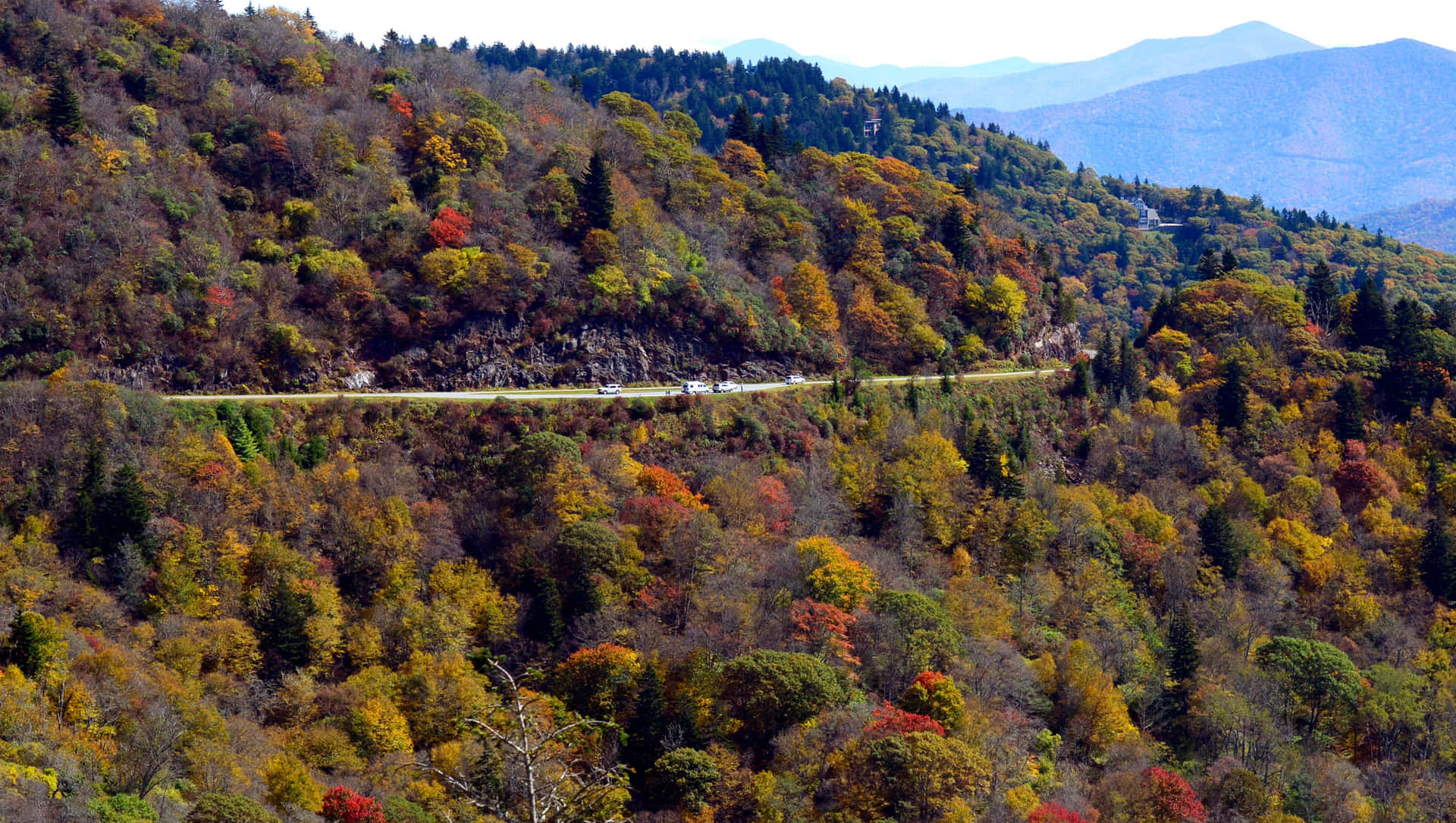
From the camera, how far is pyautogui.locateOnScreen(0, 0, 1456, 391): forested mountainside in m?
60.3

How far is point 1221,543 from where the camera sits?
219 feet

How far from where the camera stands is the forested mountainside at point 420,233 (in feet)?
198

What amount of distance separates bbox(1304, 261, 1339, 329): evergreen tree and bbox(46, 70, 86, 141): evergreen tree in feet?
270

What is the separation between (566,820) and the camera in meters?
14.8

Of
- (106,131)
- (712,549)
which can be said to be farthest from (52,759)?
(106,131)

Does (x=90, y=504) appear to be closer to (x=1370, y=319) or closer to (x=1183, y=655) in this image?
(x=1183, y=655)

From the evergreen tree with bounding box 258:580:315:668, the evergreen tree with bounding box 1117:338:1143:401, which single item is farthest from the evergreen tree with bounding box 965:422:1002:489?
the evergreen tree with bounding box 258:580:315:668

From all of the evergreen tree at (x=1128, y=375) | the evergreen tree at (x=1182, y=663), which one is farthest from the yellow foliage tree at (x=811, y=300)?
the evergreen tree at (x=1182, y=663)

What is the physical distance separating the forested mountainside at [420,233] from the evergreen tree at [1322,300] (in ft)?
56.9

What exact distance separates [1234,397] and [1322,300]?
698 inches

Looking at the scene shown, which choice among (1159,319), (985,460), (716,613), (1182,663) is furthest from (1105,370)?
(716,613)

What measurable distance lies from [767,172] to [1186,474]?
39.4 m

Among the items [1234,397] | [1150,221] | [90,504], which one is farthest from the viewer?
[1150,221]

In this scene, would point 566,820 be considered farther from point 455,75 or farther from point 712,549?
point 455,75
